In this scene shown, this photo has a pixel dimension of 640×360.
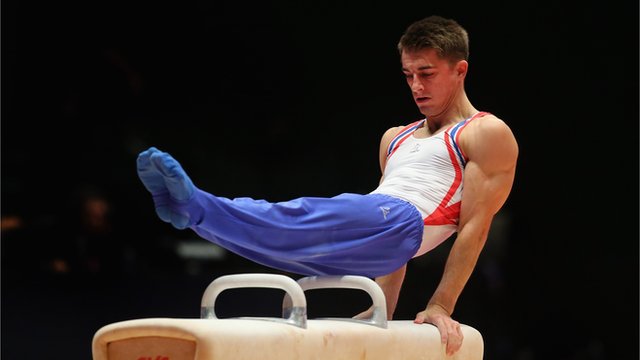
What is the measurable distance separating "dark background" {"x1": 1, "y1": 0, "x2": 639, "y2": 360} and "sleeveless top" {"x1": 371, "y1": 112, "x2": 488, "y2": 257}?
2.48 meters

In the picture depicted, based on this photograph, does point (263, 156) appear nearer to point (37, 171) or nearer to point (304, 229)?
point (37, 171)

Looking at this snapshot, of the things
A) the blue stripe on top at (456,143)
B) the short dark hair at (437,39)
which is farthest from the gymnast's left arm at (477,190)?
the short dark hair at (437,39)

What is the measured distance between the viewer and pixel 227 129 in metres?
7.07

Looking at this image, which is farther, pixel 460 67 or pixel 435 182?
pixel 460 67

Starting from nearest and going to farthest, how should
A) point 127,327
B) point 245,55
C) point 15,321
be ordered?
point 127,327
point 15,321
point 245,55

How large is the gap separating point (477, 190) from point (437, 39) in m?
0.69

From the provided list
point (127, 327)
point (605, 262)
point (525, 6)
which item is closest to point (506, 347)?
point (605, 262)

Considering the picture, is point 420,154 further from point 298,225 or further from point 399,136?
point 298,225

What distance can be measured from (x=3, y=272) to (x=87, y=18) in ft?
6.93

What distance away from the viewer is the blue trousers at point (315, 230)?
3.29 meters

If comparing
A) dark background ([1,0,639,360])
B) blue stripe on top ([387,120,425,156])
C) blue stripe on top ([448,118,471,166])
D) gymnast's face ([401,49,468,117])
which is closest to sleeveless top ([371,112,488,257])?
blue stripe on top ([448,118,471,166])

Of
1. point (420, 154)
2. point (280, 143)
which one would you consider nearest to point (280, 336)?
point (420, 154)

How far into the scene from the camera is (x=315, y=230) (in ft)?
11.6

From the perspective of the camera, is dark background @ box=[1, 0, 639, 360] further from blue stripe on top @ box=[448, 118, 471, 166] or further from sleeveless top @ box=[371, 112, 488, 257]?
blue stripe on top @ box=[448, 118, 471, 166]
